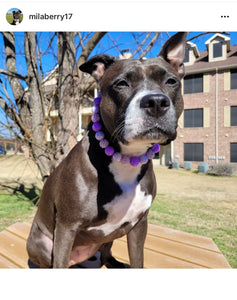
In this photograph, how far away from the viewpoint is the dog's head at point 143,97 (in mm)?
542

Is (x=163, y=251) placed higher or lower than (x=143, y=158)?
lower

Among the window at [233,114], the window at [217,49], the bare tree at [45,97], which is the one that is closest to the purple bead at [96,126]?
the bare tree at [45,97]

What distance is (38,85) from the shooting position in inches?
75.2

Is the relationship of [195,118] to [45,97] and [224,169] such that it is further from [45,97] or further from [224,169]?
[45,97]

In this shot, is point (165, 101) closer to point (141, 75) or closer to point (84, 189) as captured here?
point (141, 75)

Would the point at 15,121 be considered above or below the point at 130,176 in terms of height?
above

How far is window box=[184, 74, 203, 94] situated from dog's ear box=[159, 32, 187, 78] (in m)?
1.30

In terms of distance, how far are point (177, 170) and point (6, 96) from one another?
1788mm

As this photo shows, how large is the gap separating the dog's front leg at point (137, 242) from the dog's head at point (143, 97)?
16.0 inches

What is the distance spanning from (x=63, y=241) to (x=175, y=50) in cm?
72

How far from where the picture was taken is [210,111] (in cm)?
221

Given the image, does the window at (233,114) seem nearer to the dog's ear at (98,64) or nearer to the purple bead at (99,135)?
the dog's ear at (98,64)

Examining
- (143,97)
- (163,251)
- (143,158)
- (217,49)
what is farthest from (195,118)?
(143,97)

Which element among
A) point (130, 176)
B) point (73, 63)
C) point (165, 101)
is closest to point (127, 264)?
point (130, 176)
